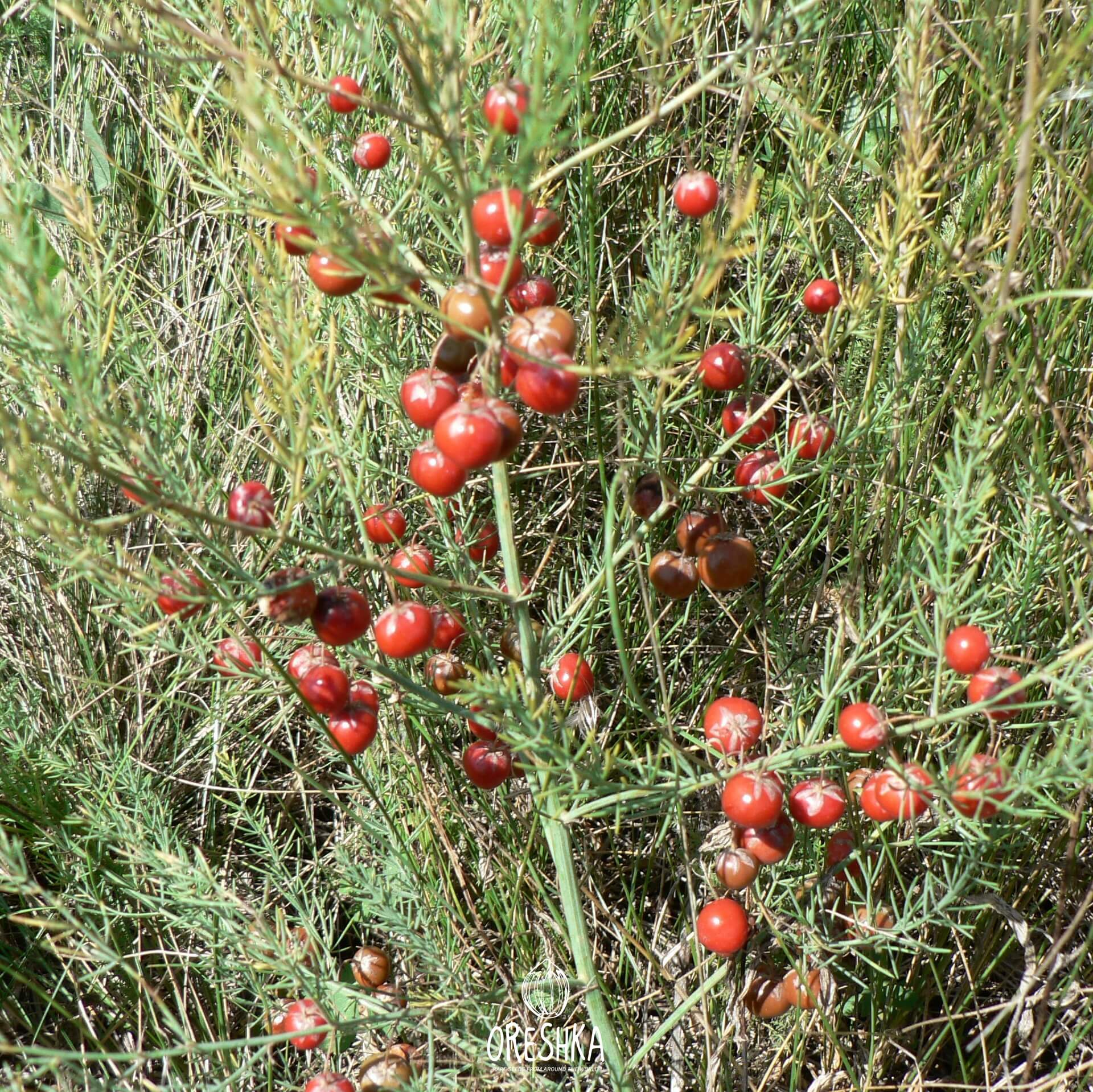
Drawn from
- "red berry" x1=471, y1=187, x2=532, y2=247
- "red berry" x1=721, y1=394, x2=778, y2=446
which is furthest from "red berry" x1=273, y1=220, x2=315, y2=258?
"red berry" x1=721, y1=394, x2=778, y2=446

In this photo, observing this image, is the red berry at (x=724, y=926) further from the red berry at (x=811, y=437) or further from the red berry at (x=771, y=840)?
the red berry at (x=811, y=437)

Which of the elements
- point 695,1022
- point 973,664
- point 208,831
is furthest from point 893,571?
point 208,831

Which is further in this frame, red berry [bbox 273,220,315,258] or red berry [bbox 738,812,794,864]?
red berry [bbox 738,812,794,864]

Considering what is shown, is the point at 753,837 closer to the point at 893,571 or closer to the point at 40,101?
the point at 893,571

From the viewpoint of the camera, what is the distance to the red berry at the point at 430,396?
1.00 meters

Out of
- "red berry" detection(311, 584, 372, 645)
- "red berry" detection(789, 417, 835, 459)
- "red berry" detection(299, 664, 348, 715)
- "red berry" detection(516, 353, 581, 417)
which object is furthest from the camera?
"red berry" detection(789, 417, 835, 459)

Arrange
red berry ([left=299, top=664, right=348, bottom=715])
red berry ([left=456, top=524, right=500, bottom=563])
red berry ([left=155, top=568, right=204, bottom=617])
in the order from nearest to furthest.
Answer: red berry ([left=155, top=568, right=204, bottom=617]) < red berry ([left=299, top=664, right=348, bottom=715]) < red berry ([left=456, top=524, right=500, bottom=563])

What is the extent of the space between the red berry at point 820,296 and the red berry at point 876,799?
1.89 ft

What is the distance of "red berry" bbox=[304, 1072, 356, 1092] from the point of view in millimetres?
1377

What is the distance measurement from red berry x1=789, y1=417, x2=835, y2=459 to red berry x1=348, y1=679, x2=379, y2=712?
1.96 feet

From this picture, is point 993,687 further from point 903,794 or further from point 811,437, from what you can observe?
point 811,437

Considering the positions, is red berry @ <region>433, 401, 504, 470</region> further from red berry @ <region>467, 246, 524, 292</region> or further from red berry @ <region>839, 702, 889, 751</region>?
red berry @ <region>839, 702, 889, 751</region>

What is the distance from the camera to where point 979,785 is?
1.04 m

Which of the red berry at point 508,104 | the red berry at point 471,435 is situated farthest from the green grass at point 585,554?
the red berry at point 471,435
